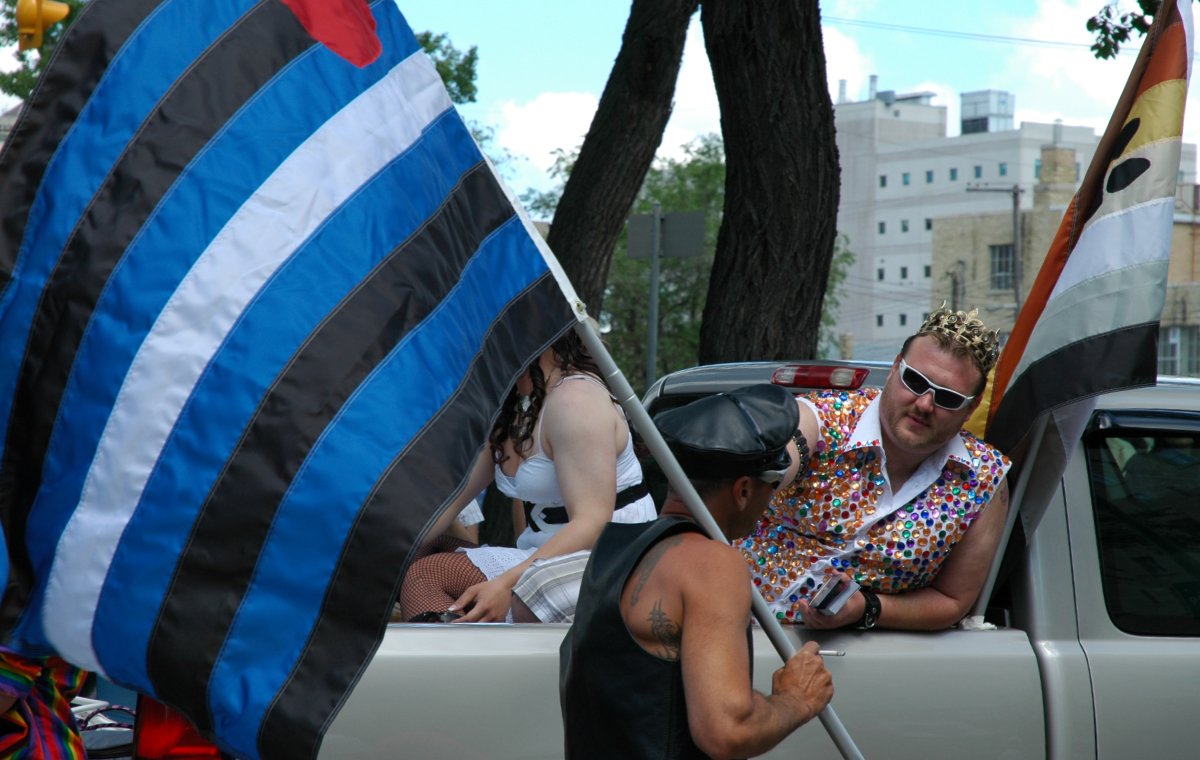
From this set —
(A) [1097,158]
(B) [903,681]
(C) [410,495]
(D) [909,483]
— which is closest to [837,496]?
(D) [909,483]

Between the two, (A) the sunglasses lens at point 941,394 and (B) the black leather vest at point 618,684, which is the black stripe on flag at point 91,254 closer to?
(B) the black leather vest at point 618,684

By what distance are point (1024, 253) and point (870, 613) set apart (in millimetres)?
61588

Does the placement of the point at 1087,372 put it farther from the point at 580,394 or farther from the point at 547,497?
the point at 547,497

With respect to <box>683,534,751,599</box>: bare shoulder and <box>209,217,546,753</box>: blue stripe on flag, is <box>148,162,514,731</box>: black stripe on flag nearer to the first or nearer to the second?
<box>209,217,546,753</box>: blue stripe on flag

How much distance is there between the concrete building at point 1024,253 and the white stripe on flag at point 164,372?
52.8 m

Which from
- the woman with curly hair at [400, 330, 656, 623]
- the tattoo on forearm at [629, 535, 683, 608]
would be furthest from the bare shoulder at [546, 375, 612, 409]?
the tattoo on forearm at [629, 535, 683, 608]

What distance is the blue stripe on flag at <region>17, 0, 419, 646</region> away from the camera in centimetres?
208

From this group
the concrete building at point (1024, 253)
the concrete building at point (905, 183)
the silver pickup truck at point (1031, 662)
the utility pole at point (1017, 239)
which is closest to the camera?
the silver pickup truck at point (1031, 662)

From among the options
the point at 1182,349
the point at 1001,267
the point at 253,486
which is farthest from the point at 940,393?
the point at 1001,267

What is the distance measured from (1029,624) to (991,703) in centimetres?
24

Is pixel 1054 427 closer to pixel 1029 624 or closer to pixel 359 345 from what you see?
pixel 1029 624

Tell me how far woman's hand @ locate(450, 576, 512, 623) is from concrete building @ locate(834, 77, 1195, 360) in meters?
81.5

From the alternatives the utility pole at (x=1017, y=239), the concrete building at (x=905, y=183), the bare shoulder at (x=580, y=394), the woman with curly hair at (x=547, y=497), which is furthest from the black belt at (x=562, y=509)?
the concrete building at (x=905, y=183)

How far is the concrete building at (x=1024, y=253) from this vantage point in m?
51.1
